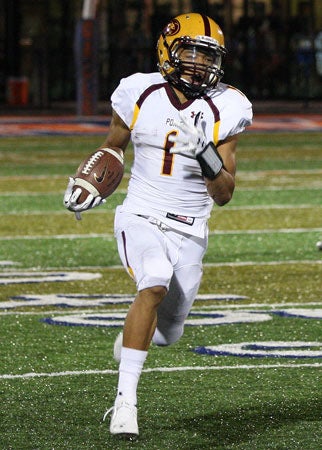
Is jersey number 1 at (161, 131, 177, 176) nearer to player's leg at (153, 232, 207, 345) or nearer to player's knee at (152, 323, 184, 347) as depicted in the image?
player's leg at (153, 232, 207, 345)

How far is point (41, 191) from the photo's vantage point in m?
13.7

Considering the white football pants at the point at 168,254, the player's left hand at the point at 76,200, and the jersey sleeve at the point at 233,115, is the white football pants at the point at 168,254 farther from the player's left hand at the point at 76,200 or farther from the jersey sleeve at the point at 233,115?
the jersey sleeve at the point at 233,115

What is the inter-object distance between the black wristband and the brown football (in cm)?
49

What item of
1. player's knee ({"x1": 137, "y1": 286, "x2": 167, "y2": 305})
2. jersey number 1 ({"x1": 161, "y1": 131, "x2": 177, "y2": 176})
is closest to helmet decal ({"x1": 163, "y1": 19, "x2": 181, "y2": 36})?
jersey number 1 ({"x1": 161, "y1": 131, "x2": 177, "y2": 176})

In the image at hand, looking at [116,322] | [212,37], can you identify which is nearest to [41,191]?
[116,322]

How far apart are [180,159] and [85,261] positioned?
421 centimetres

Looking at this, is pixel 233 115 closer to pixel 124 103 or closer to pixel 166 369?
pixel 124 103

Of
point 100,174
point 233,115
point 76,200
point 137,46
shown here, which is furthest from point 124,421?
point 137,46

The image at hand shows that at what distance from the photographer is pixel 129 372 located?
16.7ft

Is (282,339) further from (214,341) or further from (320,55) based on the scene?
(320,55)

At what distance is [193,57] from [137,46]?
22.7 meters

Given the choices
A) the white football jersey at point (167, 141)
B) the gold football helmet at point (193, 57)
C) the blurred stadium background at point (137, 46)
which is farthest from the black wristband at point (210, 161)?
the blurred stadium background at point (137, 46)

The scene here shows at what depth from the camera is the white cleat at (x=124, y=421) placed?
197 inches

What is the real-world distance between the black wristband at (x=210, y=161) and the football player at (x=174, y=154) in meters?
0.13
